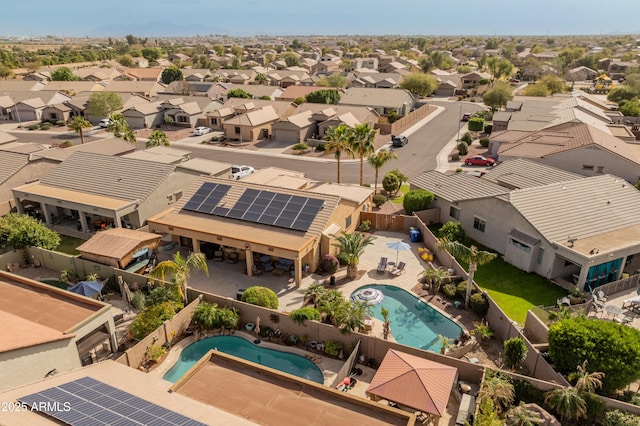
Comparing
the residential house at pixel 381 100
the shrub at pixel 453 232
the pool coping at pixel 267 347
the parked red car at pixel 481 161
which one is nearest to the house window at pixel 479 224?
the shrub at pixel 453 232

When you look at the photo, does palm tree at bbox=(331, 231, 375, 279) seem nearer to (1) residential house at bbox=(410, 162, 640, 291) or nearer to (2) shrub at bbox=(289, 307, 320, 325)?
(2) shrub at bbox=(289, 307, 320, 325)

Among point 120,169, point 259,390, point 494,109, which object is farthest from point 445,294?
point 494,109

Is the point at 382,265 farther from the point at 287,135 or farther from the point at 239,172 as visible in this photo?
the point at 287,135

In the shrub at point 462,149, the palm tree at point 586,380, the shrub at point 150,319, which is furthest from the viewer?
the shrub at point 462,149

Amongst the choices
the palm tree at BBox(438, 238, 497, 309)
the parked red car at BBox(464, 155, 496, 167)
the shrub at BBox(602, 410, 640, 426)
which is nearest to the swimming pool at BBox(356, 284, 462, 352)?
the palm tree at BBox(438, 238, 497, 309)

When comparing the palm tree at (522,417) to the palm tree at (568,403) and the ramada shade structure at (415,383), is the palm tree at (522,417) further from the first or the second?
the ramada shade structure at (415,383)

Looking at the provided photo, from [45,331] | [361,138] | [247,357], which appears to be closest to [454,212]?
[361,138]

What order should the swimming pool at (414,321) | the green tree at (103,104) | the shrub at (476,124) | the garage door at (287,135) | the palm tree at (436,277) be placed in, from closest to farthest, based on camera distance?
the swimming pool at (414,321)
the palm tree at (436,277)
the garage door at (287,135)
the shrub at (476,124)
the green tree at (103,104)
